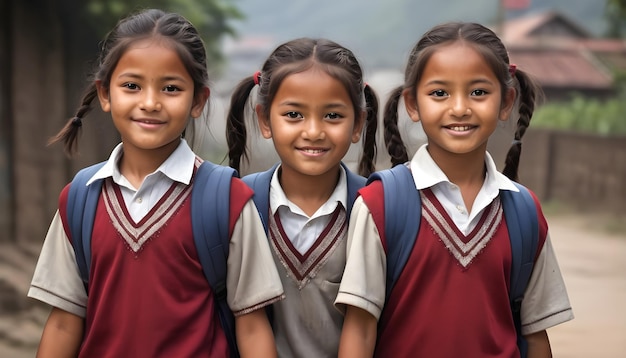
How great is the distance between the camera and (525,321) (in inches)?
73.1

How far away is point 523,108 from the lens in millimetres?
1987

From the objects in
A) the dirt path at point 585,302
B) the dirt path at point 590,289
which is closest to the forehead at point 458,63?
the dirt path at point 585,302

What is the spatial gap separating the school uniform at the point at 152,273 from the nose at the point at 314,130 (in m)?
0.18

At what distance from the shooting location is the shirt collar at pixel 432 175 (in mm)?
1805

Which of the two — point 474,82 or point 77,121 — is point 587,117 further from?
point 77,121

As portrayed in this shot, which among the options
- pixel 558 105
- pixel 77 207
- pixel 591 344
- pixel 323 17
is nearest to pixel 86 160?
pixel 591 344

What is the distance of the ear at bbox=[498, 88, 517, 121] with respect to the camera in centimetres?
186

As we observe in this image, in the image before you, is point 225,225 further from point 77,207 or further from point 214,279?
point 77,207

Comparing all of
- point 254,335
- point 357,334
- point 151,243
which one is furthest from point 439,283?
point 151,243

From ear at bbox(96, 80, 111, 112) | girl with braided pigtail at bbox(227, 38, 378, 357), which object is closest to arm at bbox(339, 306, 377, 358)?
girl with braided pigtail at bbox(227, 38, 378, 357)

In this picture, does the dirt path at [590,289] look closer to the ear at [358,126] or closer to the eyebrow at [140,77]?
the ear at [358,126]

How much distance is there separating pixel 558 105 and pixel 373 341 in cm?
1451

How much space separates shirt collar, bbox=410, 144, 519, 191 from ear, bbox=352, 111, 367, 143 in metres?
0.16

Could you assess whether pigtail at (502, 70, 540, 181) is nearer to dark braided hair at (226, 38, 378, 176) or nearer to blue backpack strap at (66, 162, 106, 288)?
dark braided hair at (226, 38, 378, 176)
